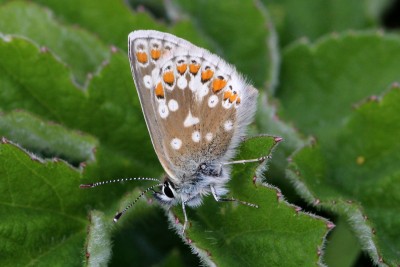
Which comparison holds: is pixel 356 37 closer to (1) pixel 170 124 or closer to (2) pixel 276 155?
(2) pixel 276 155

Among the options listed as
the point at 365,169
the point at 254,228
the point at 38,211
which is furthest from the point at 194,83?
the point at 365,169

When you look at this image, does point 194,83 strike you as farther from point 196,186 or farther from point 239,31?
point 239,31

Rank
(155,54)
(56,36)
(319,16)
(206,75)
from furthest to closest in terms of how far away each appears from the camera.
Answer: (319,16) < (56,36) < (206,75) < (155,54)

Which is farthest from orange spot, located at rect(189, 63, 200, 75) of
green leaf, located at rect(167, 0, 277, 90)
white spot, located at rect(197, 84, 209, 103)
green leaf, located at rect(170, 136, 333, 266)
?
green leaf, located at rect(167, 0, 277, 90)

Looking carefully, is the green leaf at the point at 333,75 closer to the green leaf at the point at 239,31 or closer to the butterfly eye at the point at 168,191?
the green leaf at the point at 239,31

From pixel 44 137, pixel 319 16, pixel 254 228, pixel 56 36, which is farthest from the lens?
pixel 319 16

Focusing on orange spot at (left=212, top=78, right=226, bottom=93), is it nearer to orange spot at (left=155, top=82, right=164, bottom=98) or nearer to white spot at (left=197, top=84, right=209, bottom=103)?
white spot at (left=197, top=84, right=209, bottom=103)

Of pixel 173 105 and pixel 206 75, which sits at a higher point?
pixel 206 75

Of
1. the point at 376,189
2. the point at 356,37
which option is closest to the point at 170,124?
the point at 376,189
